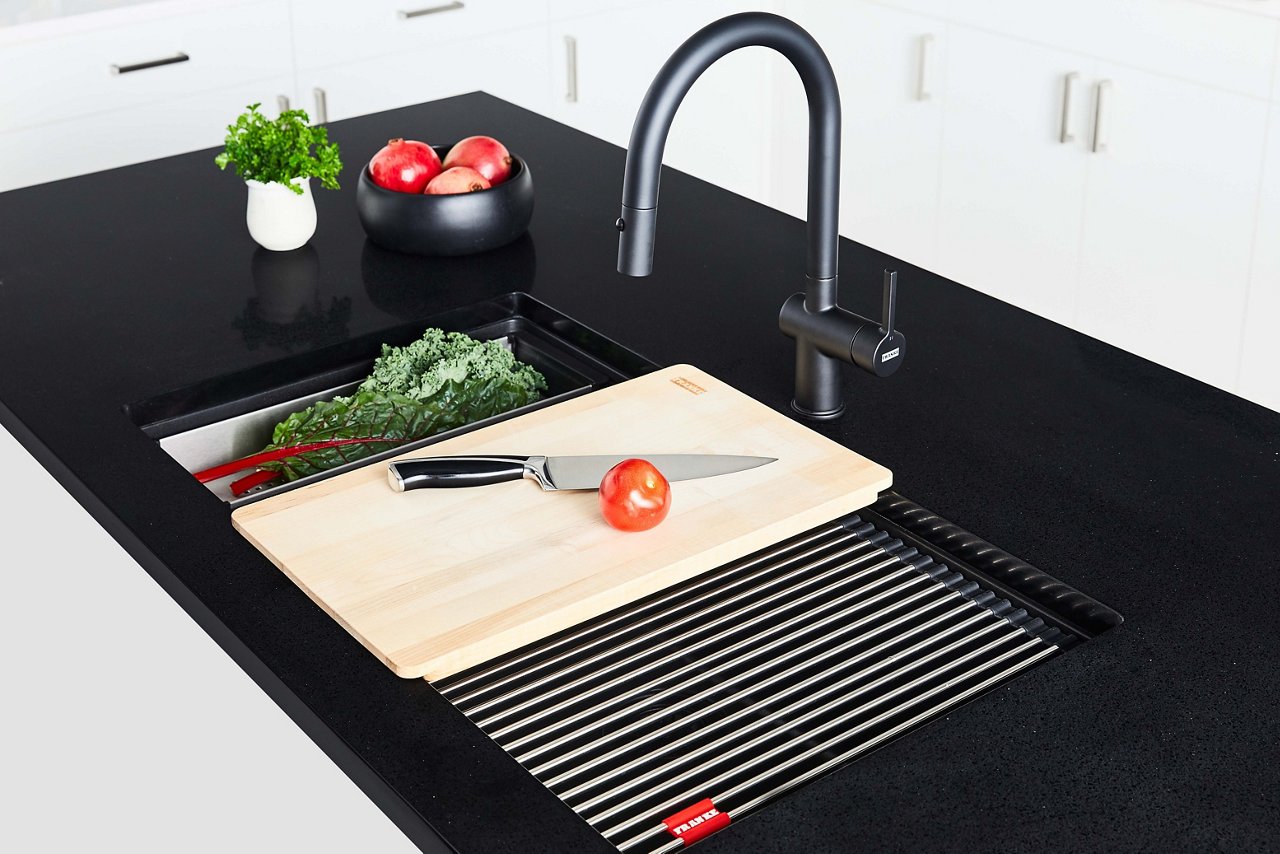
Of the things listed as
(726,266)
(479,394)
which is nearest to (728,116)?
(726,266)

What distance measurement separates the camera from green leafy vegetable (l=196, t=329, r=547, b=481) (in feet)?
5.41

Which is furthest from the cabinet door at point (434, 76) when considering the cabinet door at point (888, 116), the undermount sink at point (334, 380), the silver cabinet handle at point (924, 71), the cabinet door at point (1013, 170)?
the undermount sink at point (334, 380)

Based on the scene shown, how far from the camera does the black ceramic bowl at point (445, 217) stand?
1966 millimetres

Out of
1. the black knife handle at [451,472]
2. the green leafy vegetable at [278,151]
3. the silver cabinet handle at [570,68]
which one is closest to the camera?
the black knife handle at [451,472]

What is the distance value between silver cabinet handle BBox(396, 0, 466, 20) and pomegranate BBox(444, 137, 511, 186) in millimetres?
1608

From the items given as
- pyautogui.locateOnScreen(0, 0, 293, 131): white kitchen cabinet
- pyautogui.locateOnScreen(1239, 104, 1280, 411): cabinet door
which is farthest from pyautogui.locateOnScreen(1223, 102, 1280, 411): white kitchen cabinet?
pyautogui.locateOnScreen(0, 0, 293, 131): white kitchen cabinet

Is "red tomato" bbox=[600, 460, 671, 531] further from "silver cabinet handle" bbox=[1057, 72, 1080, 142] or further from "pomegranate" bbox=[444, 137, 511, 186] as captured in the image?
"silver cabinet handle" bbox=[1057, 72, 1080, 142]

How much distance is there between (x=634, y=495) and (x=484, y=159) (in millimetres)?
818

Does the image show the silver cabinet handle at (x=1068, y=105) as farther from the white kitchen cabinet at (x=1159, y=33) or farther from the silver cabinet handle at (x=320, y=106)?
the silver cabinet handle at (x=320, y=106)

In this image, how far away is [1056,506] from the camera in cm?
143

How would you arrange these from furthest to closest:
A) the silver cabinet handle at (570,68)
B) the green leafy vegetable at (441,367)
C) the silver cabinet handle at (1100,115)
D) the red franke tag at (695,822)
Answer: the silver cabinet handle at (570,68), the silver cabinet handle at (1100,115), the green leafy vegetable at (441,367), the red franke tag at (695,822)

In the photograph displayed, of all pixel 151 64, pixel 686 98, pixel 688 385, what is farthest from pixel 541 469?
pixel 686 98

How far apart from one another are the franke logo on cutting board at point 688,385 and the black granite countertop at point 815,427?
0.28 feet

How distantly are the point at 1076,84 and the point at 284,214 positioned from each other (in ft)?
6.88
